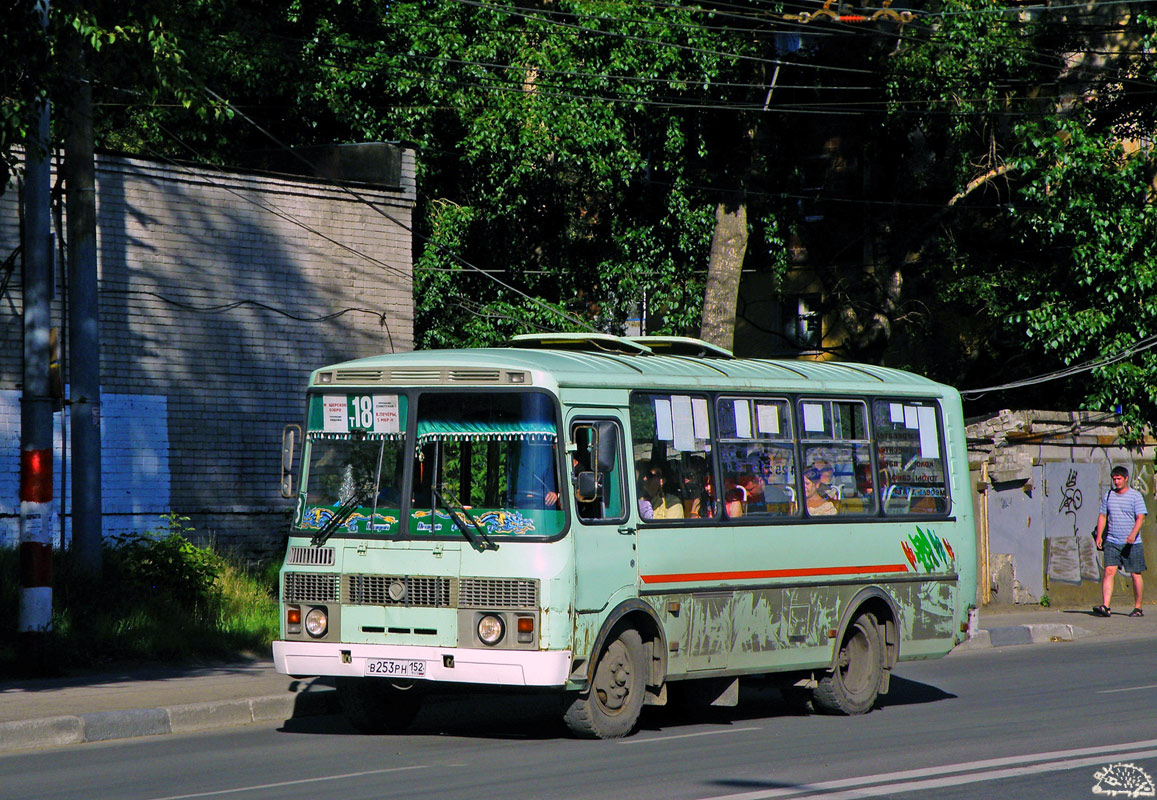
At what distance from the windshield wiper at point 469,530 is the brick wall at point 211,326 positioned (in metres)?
8.68

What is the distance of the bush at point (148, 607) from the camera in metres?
13.4

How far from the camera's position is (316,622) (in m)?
10.0

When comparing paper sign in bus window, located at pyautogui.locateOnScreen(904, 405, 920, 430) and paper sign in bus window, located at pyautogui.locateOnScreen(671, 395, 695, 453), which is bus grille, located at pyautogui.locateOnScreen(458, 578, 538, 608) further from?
paper sign in bus window, located at pyautogui.locateOnScreen(904, 405, 920, 430)

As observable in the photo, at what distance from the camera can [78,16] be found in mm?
11148

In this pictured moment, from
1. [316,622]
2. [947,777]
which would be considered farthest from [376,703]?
[947,777]

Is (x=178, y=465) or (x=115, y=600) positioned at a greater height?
(x=178, y=465)

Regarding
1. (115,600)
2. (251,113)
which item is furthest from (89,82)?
(251,113)

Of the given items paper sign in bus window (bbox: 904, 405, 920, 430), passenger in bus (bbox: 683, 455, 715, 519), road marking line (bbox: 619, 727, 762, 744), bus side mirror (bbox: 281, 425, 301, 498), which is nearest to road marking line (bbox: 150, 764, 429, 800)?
road marking line (bbox: 619, 727, 762, 744)

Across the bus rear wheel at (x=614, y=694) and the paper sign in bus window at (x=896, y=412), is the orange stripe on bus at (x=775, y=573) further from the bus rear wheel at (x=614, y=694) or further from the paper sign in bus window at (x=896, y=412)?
the paper sign in bus window at (x=896, y=412)

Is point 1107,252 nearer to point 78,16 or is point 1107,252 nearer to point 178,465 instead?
point 178,465

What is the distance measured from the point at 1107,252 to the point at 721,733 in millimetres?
14800

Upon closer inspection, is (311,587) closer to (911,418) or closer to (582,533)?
(582,533)

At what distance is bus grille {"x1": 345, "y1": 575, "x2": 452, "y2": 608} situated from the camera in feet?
31.6

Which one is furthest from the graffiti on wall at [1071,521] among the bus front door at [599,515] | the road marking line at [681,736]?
the bus front door at [599,515]
